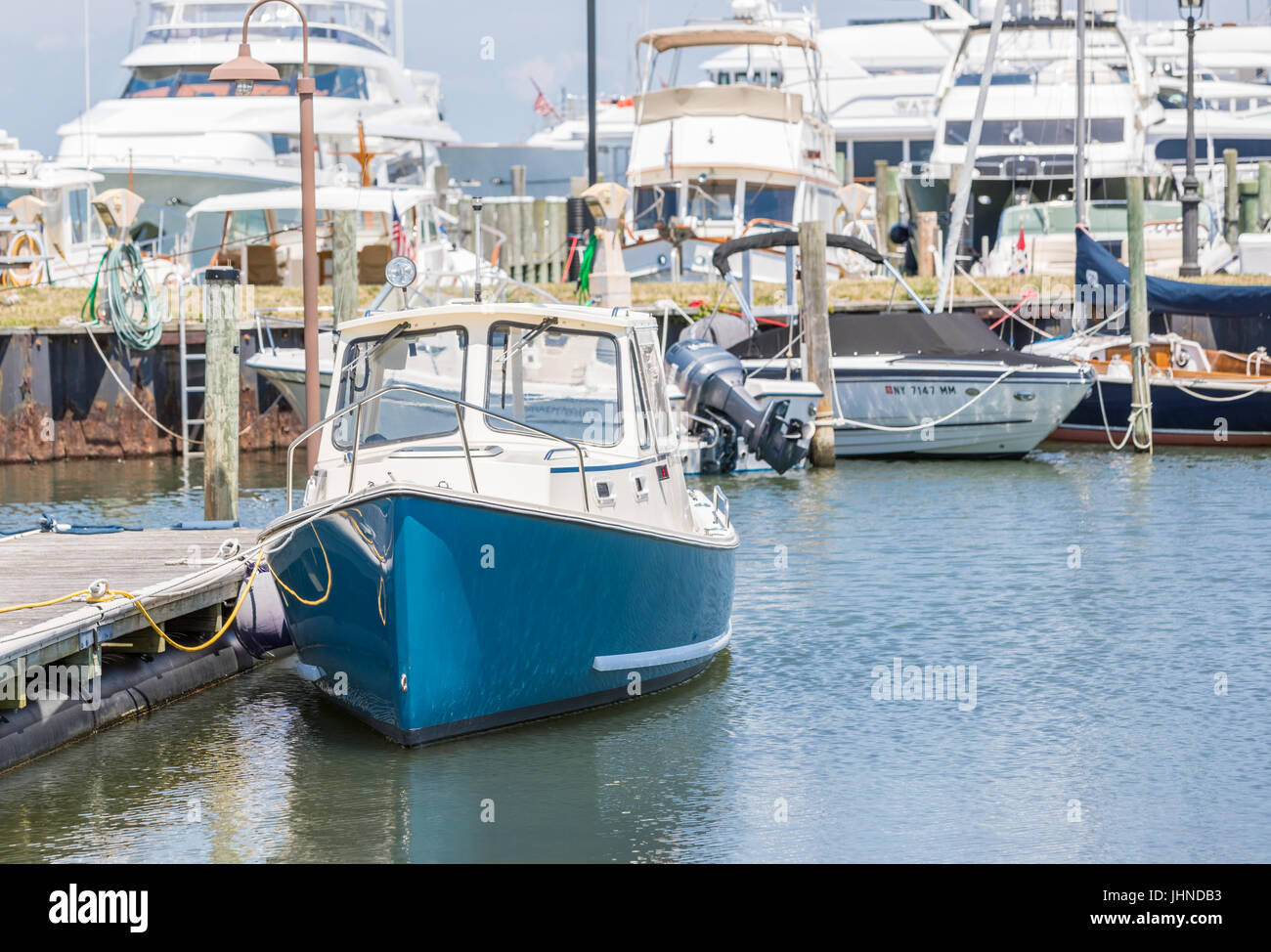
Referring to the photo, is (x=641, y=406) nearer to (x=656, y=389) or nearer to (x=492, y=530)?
(x=656, y=389)

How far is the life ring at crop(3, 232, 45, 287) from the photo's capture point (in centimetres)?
3072

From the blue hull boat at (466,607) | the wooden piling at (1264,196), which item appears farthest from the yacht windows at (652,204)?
the blue hull boat at (466,607)

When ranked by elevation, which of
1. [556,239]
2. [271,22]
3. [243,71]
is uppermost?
[271,22]

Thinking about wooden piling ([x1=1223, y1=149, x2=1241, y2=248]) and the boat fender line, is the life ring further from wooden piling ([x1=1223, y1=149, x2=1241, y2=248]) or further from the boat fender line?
wooden piling ([x1=1223, y1=149, x2=1241, y2=248])

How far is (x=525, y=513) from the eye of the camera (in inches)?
408

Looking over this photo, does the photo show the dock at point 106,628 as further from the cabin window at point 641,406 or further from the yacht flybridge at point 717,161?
the yacht flybridge at point 717,161

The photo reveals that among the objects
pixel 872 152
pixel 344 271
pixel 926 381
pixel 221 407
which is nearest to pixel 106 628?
pixel 221 407

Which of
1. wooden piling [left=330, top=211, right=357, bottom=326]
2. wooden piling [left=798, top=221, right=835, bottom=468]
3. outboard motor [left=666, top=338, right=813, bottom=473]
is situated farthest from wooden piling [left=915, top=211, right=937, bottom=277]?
wooden piling [left=330, top=211, right=357, bottom=326]

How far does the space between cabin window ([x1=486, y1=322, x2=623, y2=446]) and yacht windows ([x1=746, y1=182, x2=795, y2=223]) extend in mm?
22597

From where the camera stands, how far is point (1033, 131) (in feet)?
140

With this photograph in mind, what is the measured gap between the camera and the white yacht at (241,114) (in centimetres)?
3456

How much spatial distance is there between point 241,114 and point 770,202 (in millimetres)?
11287
